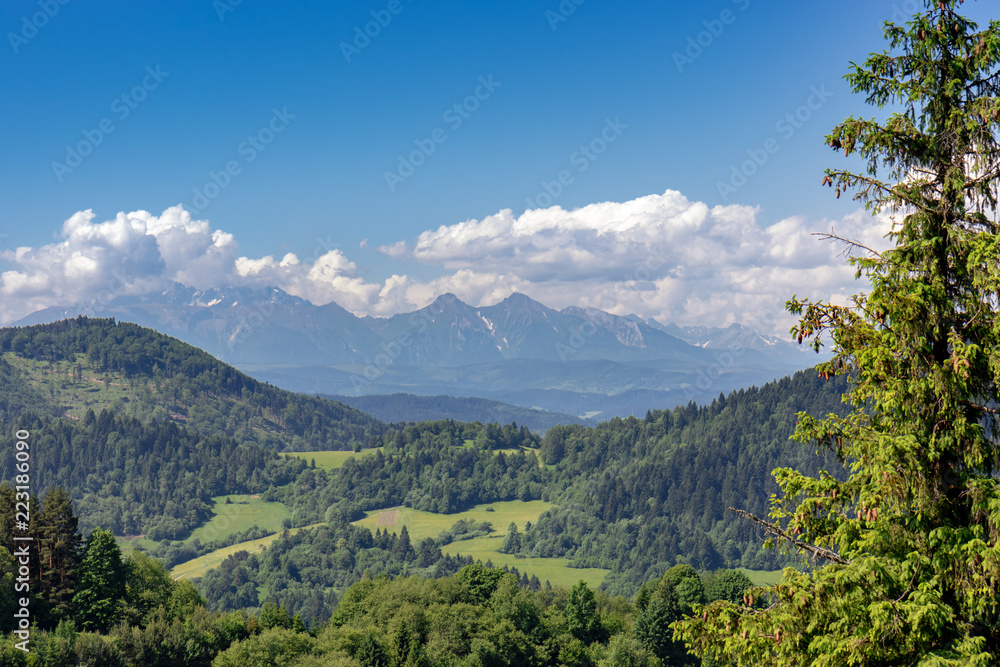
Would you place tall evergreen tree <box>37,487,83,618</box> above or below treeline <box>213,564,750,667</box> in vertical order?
above

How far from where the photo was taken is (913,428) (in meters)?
13.3

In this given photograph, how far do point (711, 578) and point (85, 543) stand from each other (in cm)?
8793

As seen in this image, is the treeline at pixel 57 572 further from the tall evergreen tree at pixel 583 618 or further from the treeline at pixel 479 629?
the tall evergreen tree at pixel 583 618

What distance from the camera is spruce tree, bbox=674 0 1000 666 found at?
1252 centimetres

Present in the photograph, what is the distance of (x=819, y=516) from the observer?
47.9 feet

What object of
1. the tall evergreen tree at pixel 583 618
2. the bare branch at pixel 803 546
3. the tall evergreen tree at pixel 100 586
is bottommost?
the tall evergreen tree at pixel 583 618

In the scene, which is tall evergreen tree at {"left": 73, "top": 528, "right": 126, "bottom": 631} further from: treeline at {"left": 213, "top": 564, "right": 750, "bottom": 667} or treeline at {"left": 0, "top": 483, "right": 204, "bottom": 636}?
treeline at {"left": 213, "top": 564, "right": 750, "bottom": 667}

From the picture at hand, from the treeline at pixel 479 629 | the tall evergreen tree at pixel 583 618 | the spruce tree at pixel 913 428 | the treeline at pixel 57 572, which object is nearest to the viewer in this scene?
the spruce tree at pixel 913 428

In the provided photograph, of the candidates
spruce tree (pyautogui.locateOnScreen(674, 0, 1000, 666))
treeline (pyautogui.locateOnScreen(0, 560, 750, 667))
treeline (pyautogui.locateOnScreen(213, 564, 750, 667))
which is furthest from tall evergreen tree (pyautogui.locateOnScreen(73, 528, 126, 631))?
spruce tree (pyautogui.locateOnScreen(674, 0, 1000, 666))

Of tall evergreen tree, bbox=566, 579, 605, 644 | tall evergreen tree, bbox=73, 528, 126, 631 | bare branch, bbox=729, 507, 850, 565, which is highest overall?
bare branch, bbox=729, 507, 850, 565

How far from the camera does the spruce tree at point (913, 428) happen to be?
41.1 ft

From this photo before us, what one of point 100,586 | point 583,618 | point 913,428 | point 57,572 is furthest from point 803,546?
point 583,618

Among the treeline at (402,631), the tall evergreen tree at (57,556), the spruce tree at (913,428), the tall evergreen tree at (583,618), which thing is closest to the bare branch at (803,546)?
the spruce tree at (913,428)

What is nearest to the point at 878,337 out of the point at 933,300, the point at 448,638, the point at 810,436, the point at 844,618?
the point at 933,300
